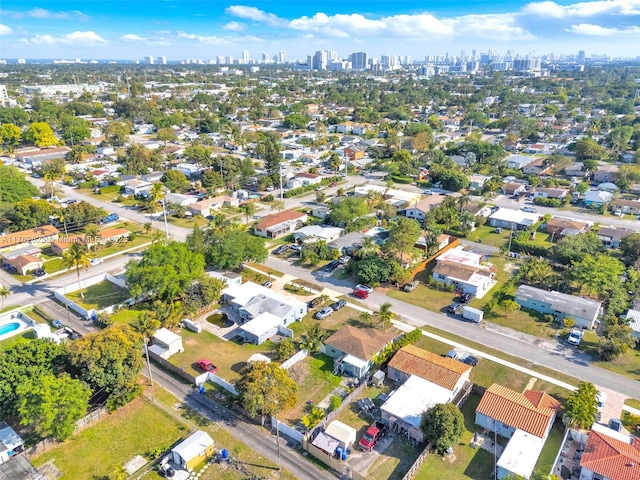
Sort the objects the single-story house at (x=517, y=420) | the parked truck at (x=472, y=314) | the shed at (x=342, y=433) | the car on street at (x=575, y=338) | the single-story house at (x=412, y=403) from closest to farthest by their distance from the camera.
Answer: the single-story house at (x=517, y=420)
the shed at (x=342, y=433)
the single-story house at (x=412, y=403)
the car on street at (x=575, y=338)
the parked truck at (x=472, y=314)

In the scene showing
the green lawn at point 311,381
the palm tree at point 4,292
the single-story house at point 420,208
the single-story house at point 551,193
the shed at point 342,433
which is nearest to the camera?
the shed at point 342,433

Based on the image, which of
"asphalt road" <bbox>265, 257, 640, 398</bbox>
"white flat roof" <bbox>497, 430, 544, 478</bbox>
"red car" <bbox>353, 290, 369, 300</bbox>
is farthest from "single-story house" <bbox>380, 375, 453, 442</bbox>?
"red car" <bbox>353, 290, 369, 300</bbox>

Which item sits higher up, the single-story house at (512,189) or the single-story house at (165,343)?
the single-story house at (512,189)

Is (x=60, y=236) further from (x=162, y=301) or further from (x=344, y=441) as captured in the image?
(x=344, y=441)

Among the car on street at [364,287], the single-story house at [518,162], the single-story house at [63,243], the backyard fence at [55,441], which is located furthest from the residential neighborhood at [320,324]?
the single-story house at [518,162]

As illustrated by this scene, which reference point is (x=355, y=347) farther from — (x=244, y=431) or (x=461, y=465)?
(x=461, y=465)

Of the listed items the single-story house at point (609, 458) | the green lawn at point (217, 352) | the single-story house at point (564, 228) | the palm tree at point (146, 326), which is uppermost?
the single-story house at point (564, 228)

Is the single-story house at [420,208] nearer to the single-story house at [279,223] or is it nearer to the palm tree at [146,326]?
the single-story house at [279,223]
